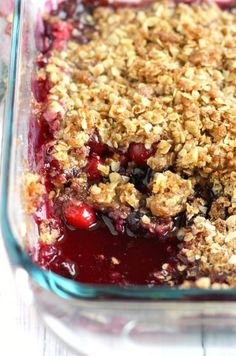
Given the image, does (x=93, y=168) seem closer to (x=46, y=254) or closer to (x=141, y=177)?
(x=141, y=177)

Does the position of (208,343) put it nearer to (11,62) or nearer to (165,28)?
(11,62)

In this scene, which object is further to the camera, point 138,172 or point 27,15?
point 27,15

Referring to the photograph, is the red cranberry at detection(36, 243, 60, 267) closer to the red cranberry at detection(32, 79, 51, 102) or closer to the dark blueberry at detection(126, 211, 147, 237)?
the dark blueberry at detection(126, 211, 147, 237)

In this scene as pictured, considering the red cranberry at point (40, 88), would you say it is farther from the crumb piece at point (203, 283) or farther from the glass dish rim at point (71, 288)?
the crumb piece at point (203, 283)

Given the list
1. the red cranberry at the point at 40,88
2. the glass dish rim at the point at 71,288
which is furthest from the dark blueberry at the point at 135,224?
the red cranberry at the point at 40,88

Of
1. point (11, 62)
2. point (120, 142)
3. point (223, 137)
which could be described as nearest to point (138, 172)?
point (120, 142)

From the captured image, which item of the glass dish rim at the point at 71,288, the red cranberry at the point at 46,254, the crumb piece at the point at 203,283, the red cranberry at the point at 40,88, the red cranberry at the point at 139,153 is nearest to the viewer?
the glass dish rim at the point at 71,288

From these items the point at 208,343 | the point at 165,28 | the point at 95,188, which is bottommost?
the point at 208,343
